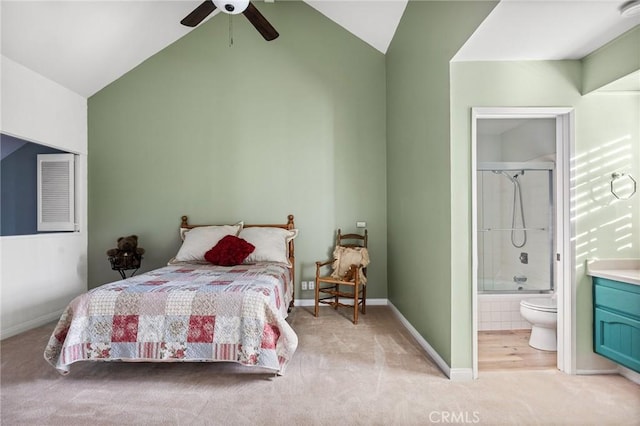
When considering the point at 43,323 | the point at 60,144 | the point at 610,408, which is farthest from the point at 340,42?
the point at 43,323

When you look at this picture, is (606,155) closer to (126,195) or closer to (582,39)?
(582,39)

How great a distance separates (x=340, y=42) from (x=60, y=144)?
352 cm

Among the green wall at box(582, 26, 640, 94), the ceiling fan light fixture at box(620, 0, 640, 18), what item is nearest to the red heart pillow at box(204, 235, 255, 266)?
the green wall at box(582, 26, 640, 94)

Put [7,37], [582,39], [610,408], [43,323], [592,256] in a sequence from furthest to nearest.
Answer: [43,323], [7,37], [592,256], [582,39], [610,408]

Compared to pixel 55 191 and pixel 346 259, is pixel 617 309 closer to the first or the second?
pixel 346 259

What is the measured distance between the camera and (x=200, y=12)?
3.01m

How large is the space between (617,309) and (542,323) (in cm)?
73

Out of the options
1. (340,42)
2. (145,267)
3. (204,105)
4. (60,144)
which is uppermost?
(340,42)

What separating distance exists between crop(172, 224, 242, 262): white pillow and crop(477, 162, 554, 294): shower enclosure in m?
2.95

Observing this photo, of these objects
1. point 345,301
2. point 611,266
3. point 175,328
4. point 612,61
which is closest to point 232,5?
point 175,328

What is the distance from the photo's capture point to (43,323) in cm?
371

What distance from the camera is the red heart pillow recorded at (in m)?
3.58

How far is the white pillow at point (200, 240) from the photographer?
12.6 feet

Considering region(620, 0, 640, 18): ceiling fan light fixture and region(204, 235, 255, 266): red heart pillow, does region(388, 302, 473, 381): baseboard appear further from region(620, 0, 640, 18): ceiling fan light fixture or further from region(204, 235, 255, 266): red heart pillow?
region(620, 0, 640, 18): ceiling fan light fixture
